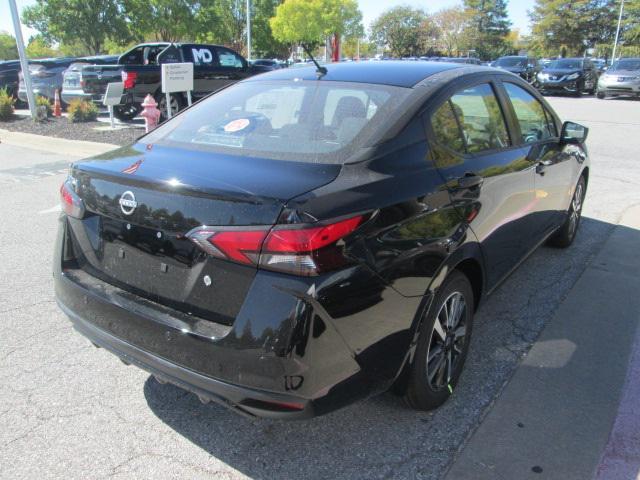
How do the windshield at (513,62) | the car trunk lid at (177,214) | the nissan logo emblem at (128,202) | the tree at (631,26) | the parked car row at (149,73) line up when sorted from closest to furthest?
the car trunk lid at (177,214), the nissan logo emblem at (128,202), the parked car row at (149,73), the windshield at (513,62), the tree at (631,26)

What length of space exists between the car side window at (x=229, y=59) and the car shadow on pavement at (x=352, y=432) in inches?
501

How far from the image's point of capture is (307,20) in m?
59.2

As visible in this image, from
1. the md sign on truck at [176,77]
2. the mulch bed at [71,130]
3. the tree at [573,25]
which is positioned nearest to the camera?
the md sign on truck at [176,77]

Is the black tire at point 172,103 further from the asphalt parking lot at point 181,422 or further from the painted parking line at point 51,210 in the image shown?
the asphalt parking lot at point 181,422

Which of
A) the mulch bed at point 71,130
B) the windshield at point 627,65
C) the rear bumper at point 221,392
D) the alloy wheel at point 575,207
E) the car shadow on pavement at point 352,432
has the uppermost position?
the windshield at point 627,65

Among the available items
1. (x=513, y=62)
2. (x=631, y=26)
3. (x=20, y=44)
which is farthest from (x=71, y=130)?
(x=631, y=26)

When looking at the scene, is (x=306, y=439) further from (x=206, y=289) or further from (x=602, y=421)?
(x=602, y=421)

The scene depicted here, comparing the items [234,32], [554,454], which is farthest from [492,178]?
[234,32]

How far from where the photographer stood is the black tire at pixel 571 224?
5.02 meters

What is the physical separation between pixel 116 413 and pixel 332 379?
4.34 feet

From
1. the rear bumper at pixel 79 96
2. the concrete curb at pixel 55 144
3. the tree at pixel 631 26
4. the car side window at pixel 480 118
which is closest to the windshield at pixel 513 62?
the rear bumper at pixel 79 96

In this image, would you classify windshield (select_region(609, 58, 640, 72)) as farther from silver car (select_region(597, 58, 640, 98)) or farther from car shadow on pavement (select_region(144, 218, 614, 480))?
car shadow on pavement (select_region(144, 218, 614, 480))

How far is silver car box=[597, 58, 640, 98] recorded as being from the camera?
68.6ft

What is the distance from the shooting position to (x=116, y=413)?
274 centimetres
